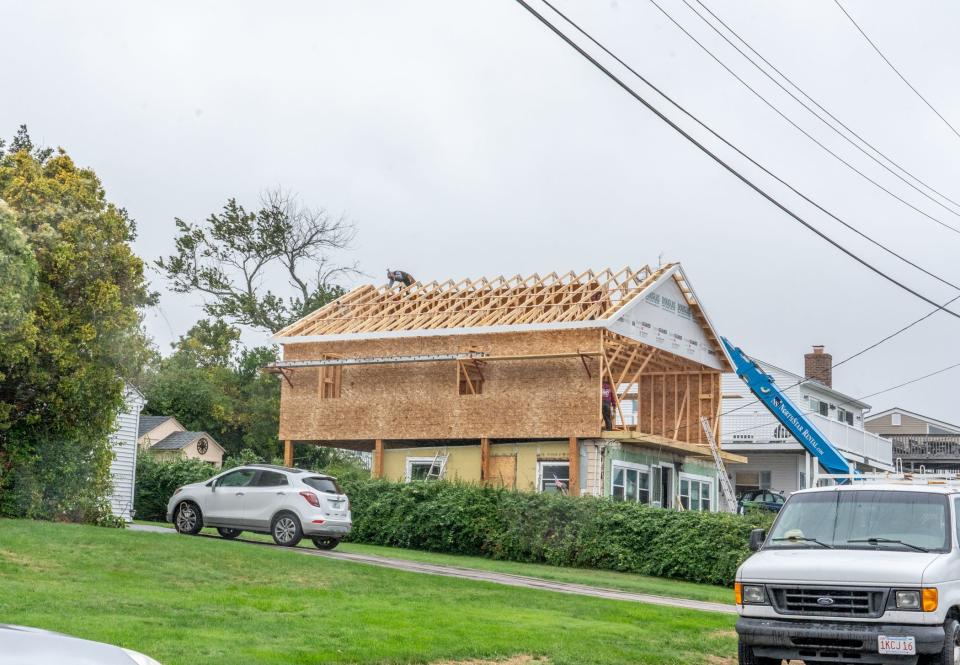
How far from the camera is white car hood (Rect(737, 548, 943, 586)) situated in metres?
10.7

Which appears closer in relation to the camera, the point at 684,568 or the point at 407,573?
the point at 407,573

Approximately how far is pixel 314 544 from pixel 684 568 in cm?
776

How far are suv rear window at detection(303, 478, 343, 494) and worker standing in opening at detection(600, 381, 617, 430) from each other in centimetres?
1056

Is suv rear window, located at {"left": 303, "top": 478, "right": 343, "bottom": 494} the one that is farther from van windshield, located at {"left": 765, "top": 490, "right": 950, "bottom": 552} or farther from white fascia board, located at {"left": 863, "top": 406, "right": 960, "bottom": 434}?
white fascia board, located at {"left": 863, "top": 406, "right": 960, "bottom": 434}

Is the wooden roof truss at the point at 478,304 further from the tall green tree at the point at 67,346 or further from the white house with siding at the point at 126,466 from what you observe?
the tall green tree at the point at 67,346

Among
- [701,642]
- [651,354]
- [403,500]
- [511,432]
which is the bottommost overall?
[701,642]

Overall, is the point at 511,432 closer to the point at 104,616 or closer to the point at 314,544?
the point at 314,544

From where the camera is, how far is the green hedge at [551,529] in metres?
24.6

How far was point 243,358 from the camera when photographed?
198ft

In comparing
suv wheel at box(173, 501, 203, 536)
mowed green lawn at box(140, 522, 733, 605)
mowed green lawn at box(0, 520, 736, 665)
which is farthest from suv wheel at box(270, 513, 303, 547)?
mowed green lawn at box(0, 520, 736, 665)

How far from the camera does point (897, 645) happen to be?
1050 cm

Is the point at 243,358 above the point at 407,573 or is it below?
above

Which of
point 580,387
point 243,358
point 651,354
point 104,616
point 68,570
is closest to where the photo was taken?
point 104,616

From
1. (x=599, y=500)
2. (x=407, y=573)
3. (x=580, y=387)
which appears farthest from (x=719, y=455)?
(x=407, y=573)
